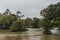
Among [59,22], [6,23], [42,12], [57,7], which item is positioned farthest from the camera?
[6,23]

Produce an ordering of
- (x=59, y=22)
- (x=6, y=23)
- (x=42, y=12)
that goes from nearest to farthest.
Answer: (x=59, y=22) < (x=42, y=12) < (x=6, y=23)

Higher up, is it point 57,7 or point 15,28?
point 57,7

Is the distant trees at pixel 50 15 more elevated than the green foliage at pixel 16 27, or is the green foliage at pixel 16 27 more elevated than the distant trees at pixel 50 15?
the distant trees at pixel 50 15

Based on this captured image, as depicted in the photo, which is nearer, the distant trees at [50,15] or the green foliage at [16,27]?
the distant trees at [50,15]

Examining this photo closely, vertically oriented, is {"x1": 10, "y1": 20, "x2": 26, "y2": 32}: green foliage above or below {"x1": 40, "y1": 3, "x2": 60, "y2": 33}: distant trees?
below

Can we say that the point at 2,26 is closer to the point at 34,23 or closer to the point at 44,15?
the point at 34,23

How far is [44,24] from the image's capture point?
48375 millimetres

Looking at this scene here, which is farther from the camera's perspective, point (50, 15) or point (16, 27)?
point (16, 27)

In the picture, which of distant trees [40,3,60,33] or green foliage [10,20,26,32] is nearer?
distant trees [40,3,60,33]

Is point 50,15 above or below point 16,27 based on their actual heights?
above

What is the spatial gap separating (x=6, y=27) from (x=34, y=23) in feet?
82.0

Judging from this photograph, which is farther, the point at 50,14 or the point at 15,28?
the point at 15,28

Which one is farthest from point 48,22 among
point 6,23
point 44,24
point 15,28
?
point 6,23

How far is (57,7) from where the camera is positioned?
46.4m
